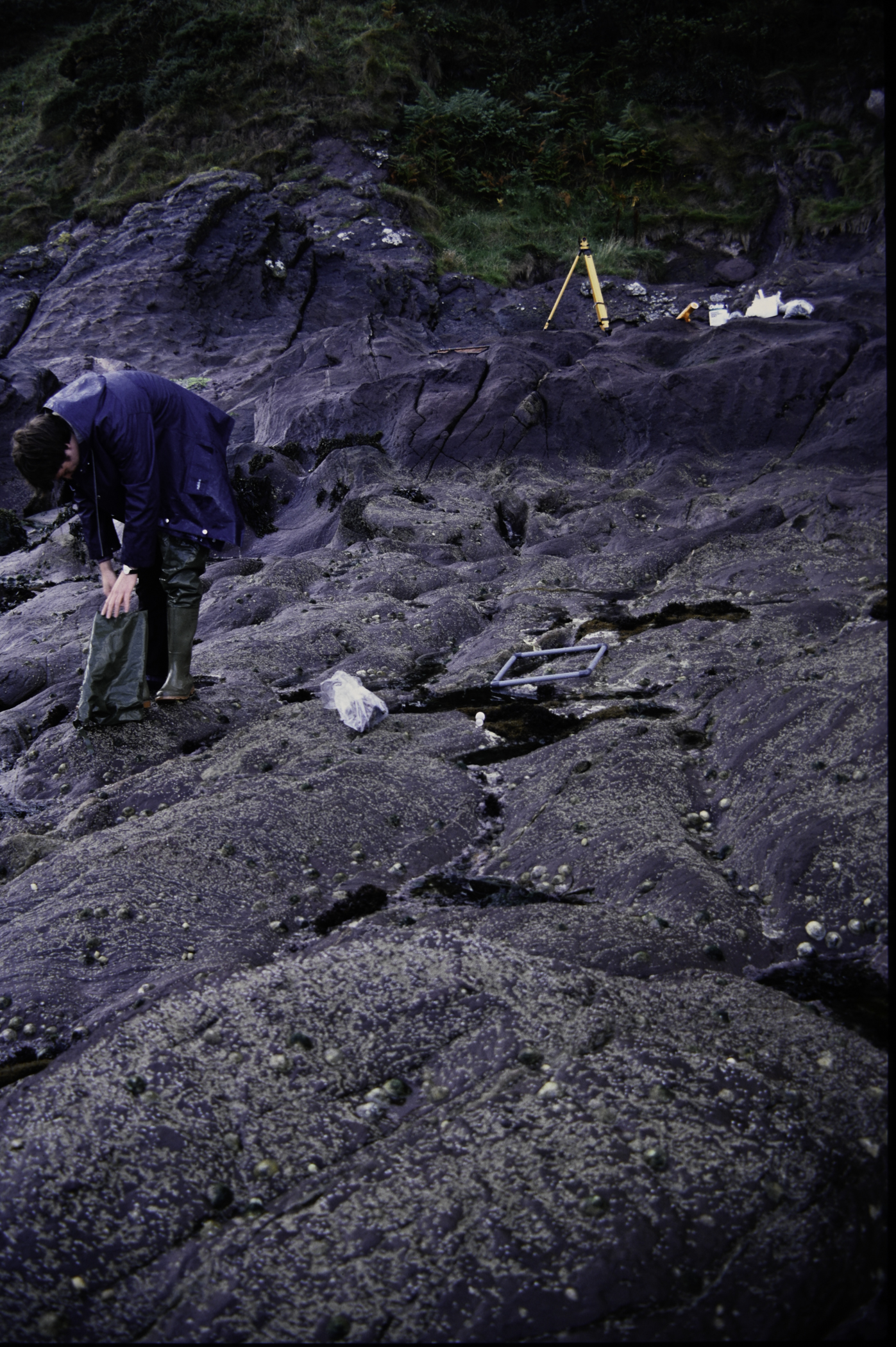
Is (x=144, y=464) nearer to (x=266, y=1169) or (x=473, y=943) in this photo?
(x=473, y=943)

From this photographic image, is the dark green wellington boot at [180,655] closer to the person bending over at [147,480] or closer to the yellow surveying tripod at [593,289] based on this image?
the person bending over at [147,480]

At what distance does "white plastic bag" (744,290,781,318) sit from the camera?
13750 mm

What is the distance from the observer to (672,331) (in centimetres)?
1395

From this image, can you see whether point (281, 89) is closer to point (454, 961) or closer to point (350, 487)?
point (350, 487)

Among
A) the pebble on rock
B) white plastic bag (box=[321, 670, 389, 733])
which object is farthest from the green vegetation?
the pebble on rock

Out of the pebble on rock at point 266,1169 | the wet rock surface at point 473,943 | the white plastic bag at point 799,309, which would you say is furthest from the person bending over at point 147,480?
the white plastic bag at point 799,309

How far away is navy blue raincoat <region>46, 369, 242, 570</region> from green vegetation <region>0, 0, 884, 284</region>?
16.0 metres

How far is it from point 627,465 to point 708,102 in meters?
17.0

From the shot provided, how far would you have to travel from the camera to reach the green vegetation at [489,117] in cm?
2062

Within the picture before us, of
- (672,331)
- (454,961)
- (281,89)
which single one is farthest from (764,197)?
(454,961)

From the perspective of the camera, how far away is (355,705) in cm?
609

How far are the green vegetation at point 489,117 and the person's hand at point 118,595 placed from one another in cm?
1669

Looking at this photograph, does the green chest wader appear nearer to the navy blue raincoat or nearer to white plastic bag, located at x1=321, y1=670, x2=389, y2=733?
the navy blue raincoat

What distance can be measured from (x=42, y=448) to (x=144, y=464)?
2.23ft
